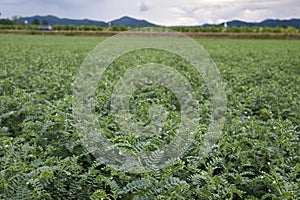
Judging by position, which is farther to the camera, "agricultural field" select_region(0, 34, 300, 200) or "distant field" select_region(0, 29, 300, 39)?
"distant field" select_region(0, 29, 300, 39)

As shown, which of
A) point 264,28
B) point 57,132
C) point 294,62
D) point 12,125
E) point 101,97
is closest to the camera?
point 57,132

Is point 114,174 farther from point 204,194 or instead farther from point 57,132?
point 57,132

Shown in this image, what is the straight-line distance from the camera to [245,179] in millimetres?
3223

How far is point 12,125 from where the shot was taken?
190 inches

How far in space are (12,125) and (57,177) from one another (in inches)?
86.3

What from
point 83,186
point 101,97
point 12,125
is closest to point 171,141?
point 83,186

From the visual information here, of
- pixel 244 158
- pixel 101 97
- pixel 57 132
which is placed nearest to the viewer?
pixel 244 158

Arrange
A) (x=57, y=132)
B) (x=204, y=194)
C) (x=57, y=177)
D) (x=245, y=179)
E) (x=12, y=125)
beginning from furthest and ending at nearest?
(x=12, y=125) < (x=57, y=132) < (x=245, y=179) < (x=57, y=177) < (x=204, y=194)

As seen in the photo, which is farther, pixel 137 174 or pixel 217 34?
pixel 217 34

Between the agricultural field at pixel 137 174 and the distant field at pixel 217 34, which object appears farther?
the distant field at pixel 217 34

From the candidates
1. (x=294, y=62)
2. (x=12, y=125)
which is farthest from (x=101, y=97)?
(x=294, y=62)

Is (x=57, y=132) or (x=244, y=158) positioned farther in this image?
(x=57, y=132)

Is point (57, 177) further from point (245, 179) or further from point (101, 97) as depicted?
point (101, 97)

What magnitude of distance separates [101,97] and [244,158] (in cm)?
246
